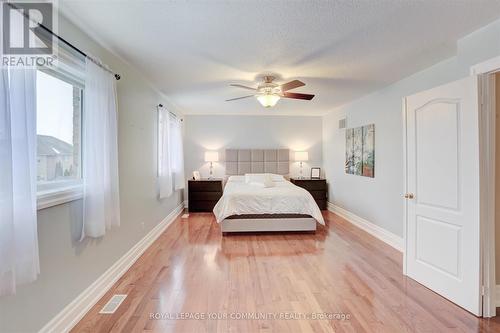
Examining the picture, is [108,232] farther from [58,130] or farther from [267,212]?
[267,212]

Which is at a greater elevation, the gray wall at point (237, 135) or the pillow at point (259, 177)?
the gray wall at point (237, 135)

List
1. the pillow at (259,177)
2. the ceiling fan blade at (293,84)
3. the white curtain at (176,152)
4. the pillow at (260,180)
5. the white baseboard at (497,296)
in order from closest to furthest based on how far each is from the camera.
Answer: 1. the white baseboard at (497,296)
2. the ceiling fan blade at (293,84)
3. the white curtain at (176,152)
4. the pillow at (260,180)
5. the pillow at (259,177)

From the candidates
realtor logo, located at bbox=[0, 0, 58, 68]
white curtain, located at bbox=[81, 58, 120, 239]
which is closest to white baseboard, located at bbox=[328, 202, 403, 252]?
white curtain, located at bbox=[81, 58, 120, 239]

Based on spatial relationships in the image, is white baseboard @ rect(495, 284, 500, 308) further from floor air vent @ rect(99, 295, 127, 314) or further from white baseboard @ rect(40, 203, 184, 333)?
white baseboard @ rect(40, 203, 184, 333)

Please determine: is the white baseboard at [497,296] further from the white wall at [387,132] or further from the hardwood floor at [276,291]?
the white wall at [387,132]

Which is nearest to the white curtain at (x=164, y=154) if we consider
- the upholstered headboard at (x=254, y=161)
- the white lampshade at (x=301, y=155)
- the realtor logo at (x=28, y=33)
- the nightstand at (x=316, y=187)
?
the upholstered headboard at (x=254, y=161)

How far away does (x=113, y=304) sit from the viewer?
2.39 meters

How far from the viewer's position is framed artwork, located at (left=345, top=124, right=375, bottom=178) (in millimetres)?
4617

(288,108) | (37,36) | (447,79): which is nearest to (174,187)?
(288,108)

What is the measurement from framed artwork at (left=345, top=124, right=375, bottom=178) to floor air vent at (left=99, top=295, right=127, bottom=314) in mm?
4107

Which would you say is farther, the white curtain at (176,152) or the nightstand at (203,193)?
the nightstand at (203,193)

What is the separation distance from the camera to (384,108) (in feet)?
14.1

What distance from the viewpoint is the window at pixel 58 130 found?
1.96 meters

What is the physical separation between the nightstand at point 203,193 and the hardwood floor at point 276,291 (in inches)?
86.5
